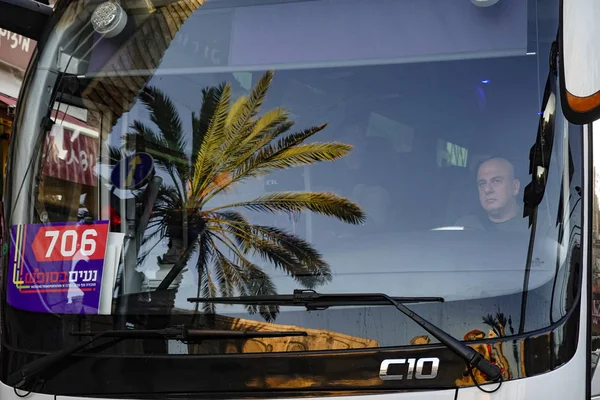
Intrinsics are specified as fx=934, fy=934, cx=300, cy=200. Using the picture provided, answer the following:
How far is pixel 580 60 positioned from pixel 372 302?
1042 mm

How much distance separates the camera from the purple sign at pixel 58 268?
350 cm

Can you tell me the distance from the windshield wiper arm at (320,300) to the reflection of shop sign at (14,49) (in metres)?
7.46

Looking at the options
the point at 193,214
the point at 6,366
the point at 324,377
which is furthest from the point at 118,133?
the point at 324,377

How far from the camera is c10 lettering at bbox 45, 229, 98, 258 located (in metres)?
3.57

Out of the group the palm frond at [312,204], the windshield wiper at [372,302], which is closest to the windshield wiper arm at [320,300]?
the windshield wiper at [372,302]

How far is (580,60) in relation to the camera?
9.89 ft

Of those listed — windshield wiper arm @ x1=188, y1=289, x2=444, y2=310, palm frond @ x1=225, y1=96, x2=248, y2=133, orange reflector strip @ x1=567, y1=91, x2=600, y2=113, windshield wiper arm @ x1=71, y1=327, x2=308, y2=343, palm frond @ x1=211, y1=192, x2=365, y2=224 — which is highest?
palm frond @ x1=225, y1=96, x2=248, y2=133

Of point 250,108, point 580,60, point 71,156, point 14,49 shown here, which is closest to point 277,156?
point 250,108

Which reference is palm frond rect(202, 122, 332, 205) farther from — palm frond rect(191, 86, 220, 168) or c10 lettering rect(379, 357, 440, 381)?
c10 lettering rect(379, 357, 440, 381)

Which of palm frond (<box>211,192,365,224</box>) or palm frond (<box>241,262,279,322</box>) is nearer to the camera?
palm frond (<box>241,262,279,322</box>)

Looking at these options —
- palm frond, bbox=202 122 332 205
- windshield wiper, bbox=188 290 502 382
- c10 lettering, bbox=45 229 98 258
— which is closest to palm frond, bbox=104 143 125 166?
c10 lettering, bbox=45 229 98 258

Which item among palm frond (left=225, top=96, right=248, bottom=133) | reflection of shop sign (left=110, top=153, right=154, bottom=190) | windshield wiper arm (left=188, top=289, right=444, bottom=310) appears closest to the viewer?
windshield wiper arm (left=188, top=289, right=444, bottom=310)

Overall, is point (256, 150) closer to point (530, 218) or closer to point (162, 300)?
point (162, 300)

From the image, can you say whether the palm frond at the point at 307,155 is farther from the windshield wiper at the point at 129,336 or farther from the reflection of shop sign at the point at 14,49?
the reflection of shop sign at the point at 14,49
